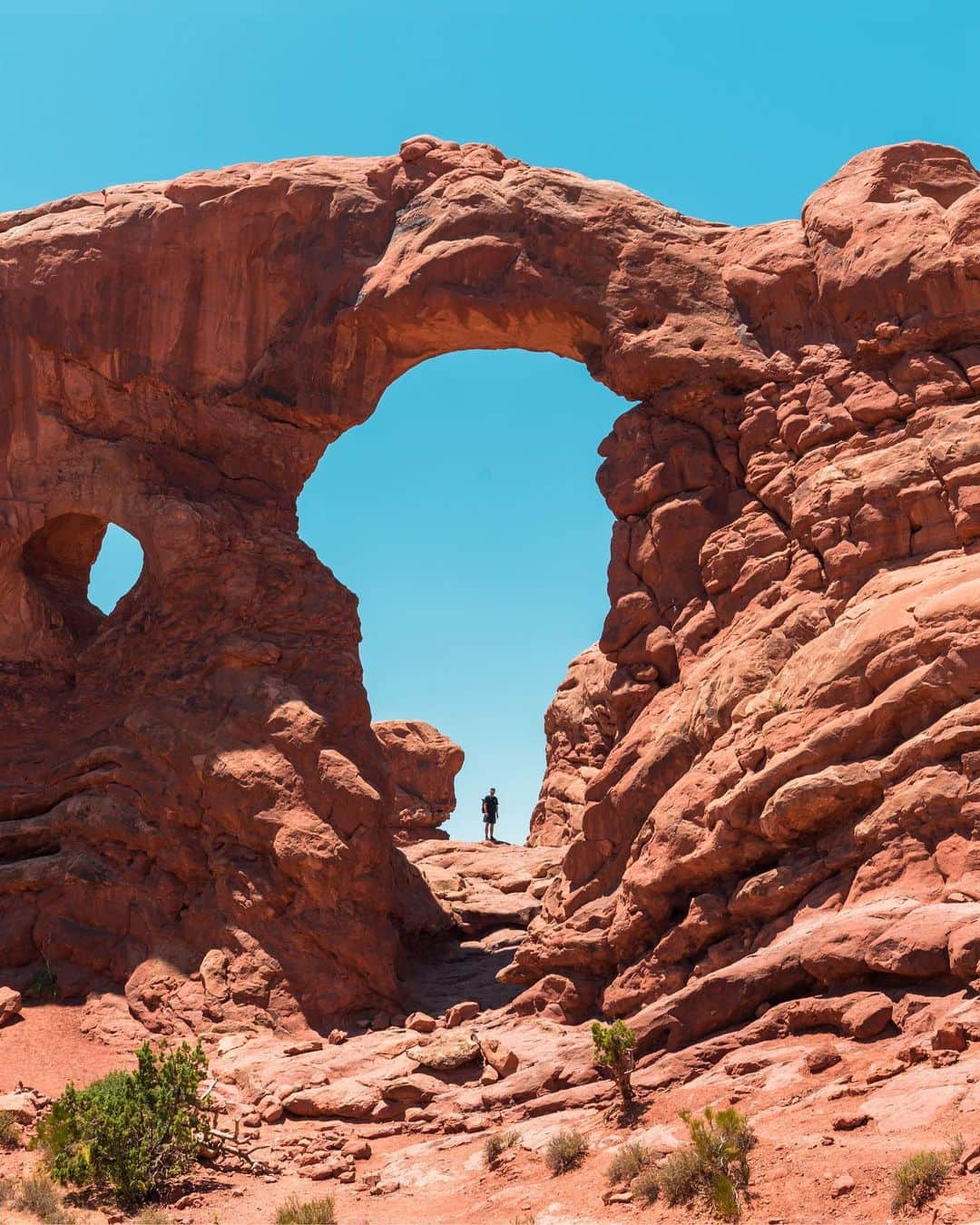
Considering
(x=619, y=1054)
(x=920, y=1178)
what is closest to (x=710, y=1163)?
(x=920, y=1178)

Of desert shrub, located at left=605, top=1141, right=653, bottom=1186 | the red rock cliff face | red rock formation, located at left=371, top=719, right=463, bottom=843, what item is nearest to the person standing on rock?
red rock formation, located at left=371, top=719, right=463, bottom=843

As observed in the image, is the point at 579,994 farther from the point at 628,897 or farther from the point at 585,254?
the point at 585,254

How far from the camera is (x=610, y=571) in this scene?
19.0m

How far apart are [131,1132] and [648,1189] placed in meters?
5.30

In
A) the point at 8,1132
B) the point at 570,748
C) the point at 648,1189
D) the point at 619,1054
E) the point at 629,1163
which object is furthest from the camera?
the point at 570,748

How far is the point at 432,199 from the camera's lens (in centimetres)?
2098

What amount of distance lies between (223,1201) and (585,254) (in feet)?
45.5

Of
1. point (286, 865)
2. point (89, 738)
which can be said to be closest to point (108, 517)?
point (89, 738)

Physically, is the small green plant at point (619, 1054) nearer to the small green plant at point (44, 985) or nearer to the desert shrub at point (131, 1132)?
the desert shrub at point (131, 1132)

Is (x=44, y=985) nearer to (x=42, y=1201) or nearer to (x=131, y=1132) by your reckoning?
(x=131, y=1132)

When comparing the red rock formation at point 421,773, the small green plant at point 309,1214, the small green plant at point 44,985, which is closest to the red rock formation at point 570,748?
the red rock formation at point 421,773

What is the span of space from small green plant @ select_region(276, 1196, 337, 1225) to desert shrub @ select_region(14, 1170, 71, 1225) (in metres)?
1.83

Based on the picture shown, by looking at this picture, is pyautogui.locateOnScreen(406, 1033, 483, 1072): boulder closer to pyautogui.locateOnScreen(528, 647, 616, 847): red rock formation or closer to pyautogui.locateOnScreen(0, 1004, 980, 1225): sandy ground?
pyautogui.locateOnScreen(0, 1004, 980, 1225): sandy ground

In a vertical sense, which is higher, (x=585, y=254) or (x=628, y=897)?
(x=585, y=254)
